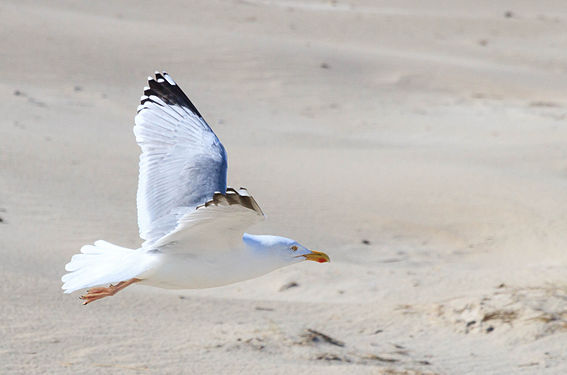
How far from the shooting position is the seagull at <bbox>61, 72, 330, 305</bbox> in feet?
13.1

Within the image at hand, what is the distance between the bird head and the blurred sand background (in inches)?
32.9

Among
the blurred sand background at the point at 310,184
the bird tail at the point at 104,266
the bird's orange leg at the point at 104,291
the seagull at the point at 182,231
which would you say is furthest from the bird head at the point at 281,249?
the blurred sand background at the point at 310,184

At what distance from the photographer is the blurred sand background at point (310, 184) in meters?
5.42

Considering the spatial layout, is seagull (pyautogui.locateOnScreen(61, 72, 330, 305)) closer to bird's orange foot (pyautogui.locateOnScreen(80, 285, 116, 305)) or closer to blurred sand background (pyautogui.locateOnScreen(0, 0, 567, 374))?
bird's orange foot (pyautogui.locateOnScreen(80, 285, 116, 305))

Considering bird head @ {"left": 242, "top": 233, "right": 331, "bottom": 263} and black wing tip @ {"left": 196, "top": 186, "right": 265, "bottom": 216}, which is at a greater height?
black wing tip @ {"left": 196, "top": 186, "right": 265, "bottom": 216}

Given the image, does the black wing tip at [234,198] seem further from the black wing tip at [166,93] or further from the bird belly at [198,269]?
the black wing tip at [166,93]

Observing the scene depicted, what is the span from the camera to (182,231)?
403 centimetres

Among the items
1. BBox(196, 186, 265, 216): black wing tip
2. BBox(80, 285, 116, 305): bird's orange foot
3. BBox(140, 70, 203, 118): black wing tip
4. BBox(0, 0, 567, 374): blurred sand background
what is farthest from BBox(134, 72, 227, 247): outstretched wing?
BBox(196, 186, 265, 216): black wing tip

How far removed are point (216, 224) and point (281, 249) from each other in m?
0.58

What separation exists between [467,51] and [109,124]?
9201 millimetres

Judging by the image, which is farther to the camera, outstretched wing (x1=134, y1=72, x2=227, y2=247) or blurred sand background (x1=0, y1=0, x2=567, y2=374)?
blurred sand background (x1=0, y1=0, x2=567, y2=374)

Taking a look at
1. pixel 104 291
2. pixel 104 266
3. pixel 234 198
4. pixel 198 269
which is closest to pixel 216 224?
pixel 198 269

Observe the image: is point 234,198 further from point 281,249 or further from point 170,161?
point 170,161

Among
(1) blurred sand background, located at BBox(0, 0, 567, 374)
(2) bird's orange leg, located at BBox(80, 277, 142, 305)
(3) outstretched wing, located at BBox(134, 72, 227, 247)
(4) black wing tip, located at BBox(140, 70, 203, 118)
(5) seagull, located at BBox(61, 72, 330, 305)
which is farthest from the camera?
(1) blurred sand background, located at BBox(0, 0, 567, 374)
